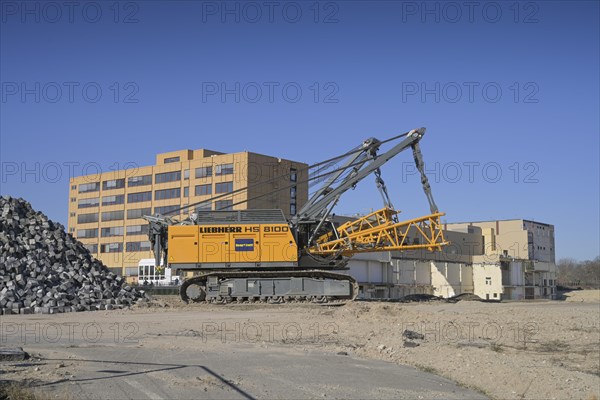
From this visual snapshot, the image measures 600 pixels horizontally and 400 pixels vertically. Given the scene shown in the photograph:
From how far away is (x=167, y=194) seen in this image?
82.7 meters

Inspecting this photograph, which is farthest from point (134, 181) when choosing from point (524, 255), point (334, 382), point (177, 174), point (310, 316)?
point (334, 382)

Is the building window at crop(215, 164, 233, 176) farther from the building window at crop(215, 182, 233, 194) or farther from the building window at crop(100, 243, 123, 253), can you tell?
the building window at crop(100, 243, 123, 253)

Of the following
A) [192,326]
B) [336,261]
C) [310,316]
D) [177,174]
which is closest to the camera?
[192,326]

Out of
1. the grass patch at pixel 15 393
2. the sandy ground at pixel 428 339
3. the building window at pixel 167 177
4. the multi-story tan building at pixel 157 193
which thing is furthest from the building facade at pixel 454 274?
the building window at pixel 167 177

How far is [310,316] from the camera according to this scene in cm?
2055

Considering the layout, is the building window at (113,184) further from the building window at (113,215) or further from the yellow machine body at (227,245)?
the yellow machine body at (227,245)

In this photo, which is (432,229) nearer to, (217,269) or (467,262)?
(217,269)

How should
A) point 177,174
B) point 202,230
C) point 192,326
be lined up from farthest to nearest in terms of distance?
1. point 177,174
2. point 202,230
3. point 192,326

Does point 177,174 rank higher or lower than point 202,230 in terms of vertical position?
higher

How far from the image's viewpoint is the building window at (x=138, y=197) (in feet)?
280

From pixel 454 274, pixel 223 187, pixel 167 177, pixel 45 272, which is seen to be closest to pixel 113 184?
pixel 167 177

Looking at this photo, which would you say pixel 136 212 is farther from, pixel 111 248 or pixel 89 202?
pixel 89 202

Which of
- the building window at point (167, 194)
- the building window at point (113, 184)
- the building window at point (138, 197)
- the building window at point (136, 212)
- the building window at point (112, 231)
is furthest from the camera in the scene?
the building window at point (113, 184)

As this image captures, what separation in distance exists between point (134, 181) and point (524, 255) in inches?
2200
